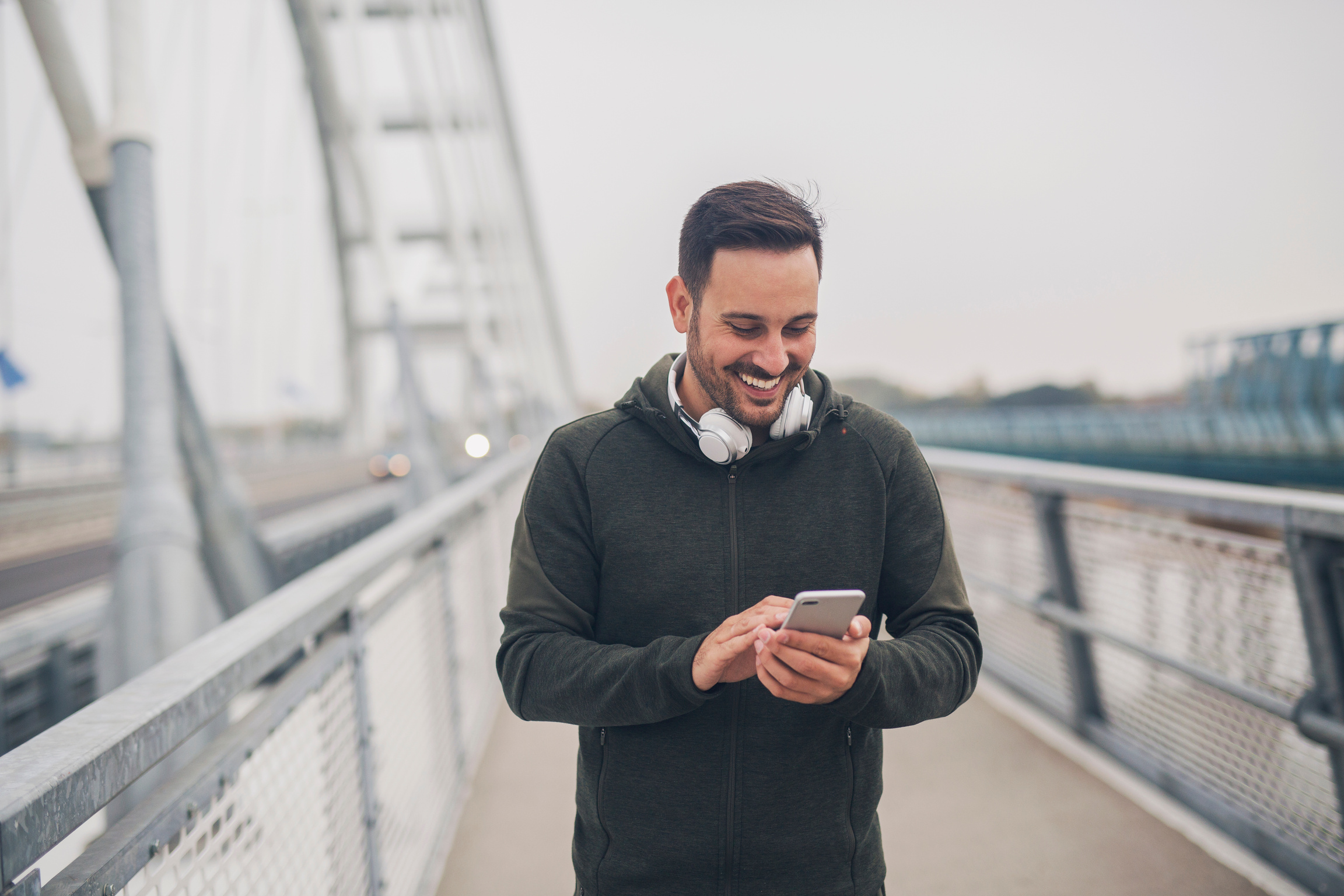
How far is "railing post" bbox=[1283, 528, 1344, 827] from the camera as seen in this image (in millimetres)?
2080

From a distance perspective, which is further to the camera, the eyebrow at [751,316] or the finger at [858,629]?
the eyebrow at [751,316]

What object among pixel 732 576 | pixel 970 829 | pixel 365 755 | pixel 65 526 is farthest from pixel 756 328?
pixel 65 526

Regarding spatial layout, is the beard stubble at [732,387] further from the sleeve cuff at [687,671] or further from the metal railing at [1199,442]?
the metal railing at [1199,442]

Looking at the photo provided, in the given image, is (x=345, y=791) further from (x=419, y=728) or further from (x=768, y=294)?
(x=768, y=294)

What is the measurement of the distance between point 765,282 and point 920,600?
1.86 ft

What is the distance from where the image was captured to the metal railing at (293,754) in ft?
2.87

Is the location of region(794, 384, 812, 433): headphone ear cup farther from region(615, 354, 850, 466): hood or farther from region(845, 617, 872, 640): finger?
region(845, 617, 872, 640): finger

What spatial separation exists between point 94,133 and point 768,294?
3064 mm

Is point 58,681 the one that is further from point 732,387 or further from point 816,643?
point 816,643

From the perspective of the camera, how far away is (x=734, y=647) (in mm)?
1060

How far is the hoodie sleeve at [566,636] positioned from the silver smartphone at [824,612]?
184mm

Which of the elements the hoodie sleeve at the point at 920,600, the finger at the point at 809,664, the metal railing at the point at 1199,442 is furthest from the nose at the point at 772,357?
the metal railing at the point at 1199,442

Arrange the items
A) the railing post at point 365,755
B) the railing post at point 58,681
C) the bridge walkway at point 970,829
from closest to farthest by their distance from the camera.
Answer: the railing post at point 365,755, the bridge walkway at point 970,829, the railing post at point 58,681

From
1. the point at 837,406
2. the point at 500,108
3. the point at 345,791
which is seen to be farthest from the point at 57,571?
the point at 837,406
